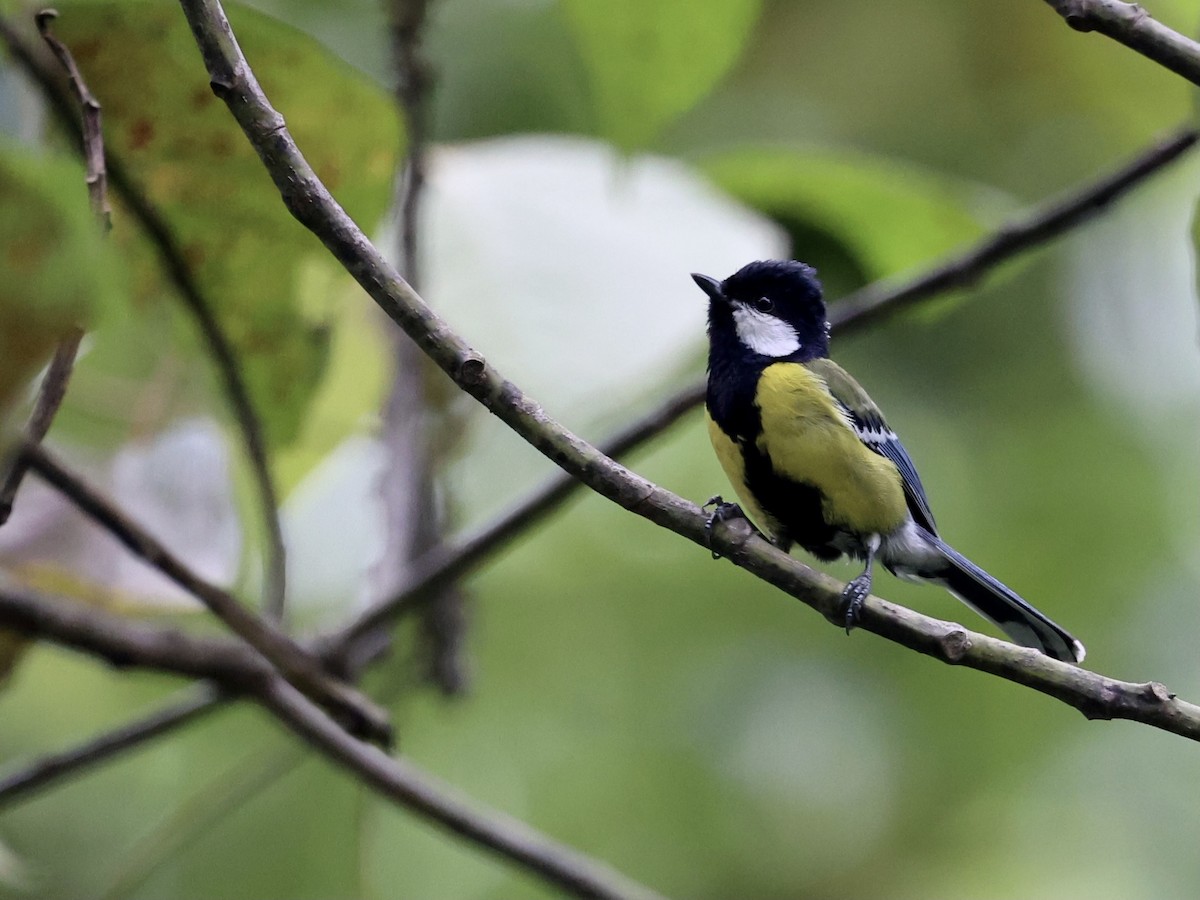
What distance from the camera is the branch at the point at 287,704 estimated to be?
1.34 metres

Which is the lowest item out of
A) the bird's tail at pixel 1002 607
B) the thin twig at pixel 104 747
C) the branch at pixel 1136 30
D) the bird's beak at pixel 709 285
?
the thin twig at pixel 104 747

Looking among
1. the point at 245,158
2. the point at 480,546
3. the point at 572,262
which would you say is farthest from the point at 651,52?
the point at 480,546

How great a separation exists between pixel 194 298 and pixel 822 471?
3.12 feet

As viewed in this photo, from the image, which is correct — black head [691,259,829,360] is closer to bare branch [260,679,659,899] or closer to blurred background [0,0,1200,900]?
blurred background [0,0,1200,900]

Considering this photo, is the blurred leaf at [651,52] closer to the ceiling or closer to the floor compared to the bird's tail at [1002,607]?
closer to the ceiling

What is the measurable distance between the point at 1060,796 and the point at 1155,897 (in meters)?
0.28

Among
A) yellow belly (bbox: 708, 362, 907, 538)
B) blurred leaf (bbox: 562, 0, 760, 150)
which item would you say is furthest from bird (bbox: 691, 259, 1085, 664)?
blurred leaf (bbox: 562, 0, 760, 150)

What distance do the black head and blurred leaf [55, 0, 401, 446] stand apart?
0.73m

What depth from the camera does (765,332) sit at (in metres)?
2.06

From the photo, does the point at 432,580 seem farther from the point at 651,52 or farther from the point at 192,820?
the point at 651,52

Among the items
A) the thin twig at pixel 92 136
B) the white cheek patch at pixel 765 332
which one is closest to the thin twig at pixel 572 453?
the thin twig at pixel 92 136

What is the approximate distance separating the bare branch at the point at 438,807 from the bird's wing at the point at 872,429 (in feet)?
2.59

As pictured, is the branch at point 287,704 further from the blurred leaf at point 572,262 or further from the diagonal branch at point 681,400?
the blurred leaf at point 572,262

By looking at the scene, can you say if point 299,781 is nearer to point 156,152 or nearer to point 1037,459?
point 156,152
